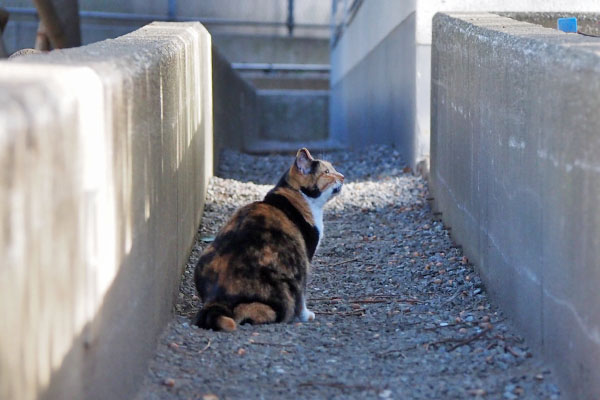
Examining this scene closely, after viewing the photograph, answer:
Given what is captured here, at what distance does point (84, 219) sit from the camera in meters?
2.80

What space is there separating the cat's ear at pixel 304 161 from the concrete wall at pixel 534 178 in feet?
3.65

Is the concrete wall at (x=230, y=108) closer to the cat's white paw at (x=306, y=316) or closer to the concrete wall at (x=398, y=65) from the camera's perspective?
the concrete wall at (x=398, y=65)

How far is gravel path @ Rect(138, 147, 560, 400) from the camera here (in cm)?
390

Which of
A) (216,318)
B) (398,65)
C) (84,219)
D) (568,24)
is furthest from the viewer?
(398,65)

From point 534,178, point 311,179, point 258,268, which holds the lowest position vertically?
point 258,268

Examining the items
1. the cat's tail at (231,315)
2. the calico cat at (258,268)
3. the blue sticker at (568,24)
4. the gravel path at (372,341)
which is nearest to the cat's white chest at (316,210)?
the calico cat at (258,268)

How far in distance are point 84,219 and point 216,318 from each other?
Result: 6.34ft

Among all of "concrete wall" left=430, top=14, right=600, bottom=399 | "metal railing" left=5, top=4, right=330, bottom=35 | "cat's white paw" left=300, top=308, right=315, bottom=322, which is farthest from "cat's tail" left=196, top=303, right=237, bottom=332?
"metal railing" left=5, top=4, right=330, bottom=35

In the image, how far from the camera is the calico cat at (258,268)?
4719 millimetres

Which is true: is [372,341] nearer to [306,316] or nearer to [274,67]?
[306,316]

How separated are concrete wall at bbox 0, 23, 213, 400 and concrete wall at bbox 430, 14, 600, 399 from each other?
183 cm

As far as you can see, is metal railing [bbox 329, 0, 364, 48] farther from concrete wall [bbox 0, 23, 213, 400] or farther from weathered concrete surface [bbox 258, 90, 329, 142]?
concrete wall [bbox 0, 23, 213, 400]

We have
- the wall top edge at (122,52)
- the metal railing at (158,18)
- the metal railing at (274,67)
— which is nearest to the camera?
the wall top edge at (122,52)

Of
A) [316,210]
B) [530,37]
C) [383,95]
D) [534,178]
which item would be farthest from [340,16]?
[534,178]
